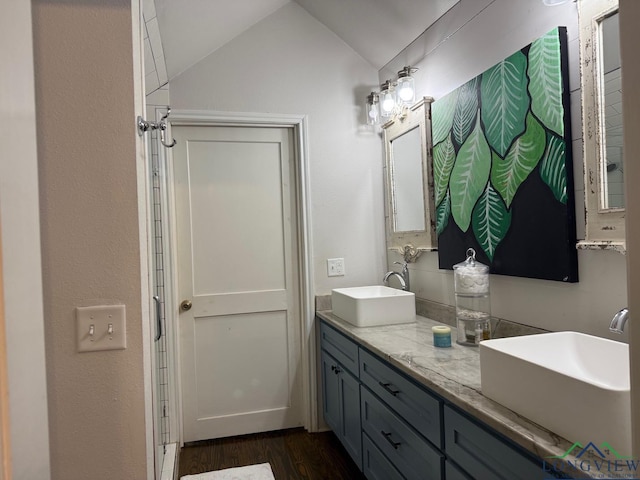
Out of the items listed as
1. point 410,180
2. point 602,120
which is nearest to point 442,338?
point 602,120

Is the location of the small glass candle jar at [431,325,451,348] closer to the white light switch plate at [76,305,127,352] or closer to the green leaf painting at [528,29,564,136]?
the green leaf painting at [528,29,564,136]

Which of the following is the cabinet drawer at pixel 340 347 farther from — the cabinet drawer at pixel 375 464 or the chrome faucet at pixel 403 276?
the chrome faucet at pixel 403 276

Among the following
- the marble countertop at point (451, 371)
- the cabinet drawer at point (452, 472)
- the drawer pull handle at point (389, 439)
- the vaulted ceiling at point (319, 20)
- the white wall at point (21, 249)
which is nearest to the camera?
the white wall at point (21, 249)

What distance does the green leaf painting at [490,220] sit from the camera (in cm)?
178

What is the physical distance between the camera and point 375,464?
194 cm

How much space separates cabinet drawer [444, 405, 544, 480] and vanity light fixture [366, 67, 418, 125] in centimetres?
174

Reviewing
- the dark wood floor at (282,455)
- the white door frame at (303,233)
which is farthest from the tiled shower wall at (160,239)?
the dark wood floor at (282,455)

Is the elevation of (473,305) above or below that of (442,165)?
below

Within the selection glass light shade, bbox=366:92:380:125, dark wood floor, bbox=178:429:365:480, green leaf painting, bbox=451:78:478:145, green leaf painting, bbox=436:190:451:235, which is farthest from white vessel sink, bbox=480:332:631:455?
glass light shade, bbox=366:92:380:125

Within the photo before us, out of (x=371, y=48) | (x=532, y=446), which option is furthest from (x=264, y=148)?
(x=532, y=446)

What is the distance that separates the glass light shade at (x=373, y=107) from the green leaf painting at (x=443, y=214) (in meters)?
0.85

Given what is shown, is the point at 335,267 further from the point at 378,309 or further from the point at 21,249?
the point at 21,249

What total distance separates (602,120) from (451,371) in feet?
2.99

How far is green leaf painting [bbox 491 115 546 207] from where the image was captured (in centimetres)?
159
